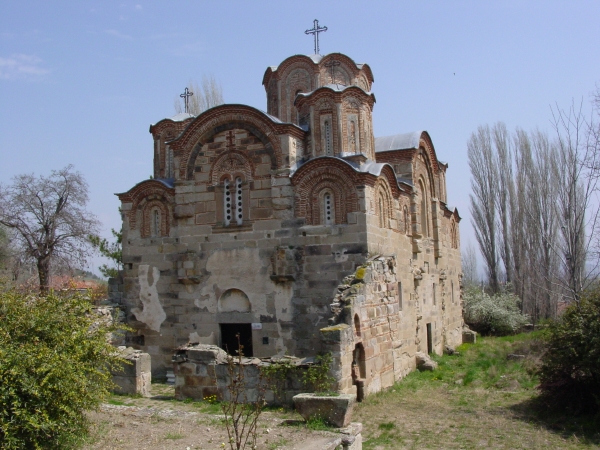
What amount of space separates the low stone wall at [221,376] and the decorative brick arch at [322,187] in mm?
3467

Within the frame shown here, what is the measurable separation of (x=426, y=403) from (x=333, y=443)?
4393 millimetres

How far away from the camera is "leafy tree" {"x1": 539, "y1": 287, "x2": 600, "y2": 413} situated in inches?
370

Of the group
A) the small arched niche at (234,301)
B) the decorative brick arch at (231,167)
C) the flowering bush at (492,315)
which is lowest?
the flowering bush at (492,315)

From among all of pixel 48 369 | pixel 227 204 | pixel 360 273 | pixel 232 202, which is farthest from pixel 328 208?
pixel 48 369

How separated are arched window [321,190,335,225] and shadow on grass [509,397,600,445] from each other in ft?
17.1

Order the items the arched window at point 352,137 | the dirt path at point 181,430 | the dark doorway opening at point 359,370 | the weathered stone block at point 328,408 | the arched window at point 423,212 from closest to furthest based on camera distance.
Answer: the dirt path at point 181,430
the weathered stone block at point 328,408
the dark doorway opening at point 359,370
the arched window at point 352,137
the arched window at point 423,212

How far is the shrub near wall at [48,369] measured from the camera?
6.13 metres

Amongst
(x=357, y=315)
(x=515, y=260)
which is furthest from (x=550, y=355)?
(x=515, y=260)

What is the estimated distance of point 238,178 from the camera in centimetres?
1351

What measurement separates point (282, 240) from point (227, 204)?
177 cm

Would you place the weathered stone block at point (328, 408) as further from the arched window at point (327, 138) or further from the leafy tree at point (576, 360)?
the arched window at point (327, 138)

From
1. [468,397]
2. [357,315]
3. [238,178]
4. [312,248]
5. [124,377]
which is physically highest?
[238,178]

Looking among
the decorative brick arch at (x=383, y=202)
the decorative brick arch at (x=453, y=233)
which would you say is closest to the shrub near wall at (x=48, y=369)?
the decorative brick arch at (x=383, y=202)

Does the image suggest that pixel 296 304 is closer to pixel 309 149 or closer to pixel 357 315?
pixel 357 315
